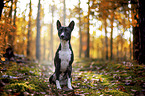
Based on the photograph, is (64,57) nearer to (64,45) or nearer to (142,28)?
(64,45)

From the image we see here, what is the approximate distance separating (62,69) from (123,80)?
2.99 m

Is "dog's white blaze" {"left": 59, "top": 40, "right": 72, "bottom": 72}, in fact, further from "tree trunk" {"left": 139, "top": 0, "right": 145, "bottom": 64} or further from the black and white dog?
"tree trunk" {"left": 139, "top": 0, "right": 145, "bottom": 64}

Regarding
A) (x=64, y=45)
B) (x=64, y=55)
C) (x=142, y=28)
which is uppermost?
(x=142, y=28)

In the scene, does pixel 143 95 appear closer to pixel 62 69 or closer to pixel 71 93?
pixel 71 93

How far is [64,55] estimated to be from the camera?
17.5 ft

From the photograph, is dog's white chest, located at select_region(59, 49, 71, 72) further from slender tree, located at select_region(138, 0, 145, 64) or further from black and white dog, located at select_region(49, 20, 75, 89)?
slender tree, located at select_region(138, 0, 145, 64)

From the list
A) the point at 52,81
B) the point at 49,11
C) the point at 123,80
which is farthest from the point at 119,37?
the point at 52,81

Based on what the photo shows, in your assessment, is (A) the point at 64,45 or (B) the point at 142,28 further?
(B) the point at 142,28

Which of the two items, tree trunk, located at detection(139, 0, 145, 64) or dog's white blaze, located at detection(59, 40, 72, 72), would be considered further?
tree trunk, located at detection(139, 0, 145, 64)

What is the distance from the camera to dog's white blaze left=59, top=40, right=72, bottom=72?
17.5ft

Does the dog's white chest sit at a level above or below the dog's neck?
below

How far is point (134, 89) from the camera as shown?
5.15 m

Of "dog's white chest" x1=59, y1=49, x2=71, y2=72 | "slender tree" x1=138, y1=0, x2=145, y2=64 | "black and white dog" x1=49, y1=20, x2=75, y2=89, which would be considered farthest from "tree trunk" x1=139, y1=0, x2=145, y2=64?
"dog's white chest" x1=59, y1=49, x2=71, y2=72

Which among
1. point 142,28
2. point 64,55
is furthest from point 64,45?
point 142,28
